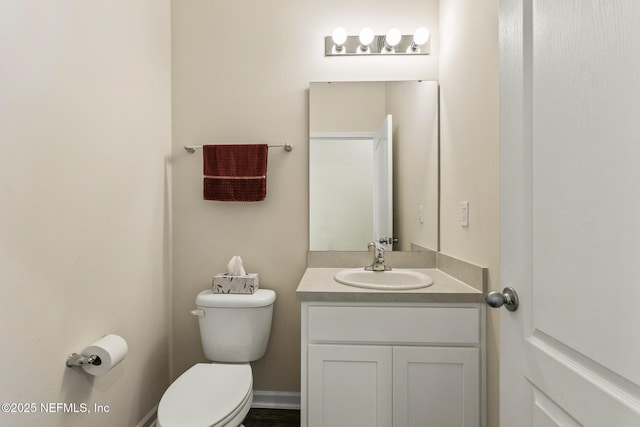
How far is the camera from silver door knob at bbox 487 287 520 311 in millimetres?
814

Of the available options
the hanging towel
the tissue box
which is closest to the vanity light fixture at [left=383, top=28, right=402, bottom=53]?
the hanging towel

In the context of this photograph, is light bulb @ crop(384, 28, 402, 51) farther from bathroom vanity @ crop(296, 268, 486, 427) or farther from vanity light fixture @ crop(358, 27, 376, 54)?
bathroom vanity @ crop(296, 268, 486, 427)

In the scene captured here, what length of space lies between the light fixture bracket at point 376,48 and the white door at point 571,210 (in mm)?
1091

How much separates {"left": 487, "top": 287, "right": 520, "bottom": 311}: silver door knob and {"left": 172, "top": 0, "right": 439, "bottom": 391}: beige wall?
1230 millimetres

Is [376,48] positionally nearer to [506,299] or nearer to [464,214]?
[464,214]

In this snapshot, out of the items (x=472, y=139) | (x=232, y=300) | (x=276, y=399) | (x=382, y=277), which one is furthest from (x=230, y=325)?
(x=472, y=139)

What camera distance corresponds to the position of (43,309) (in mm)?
1097

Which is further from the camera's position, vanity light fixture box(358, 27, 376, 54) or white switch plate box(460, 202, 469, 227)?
vanity light fixture box(358, 27, 376, 54)

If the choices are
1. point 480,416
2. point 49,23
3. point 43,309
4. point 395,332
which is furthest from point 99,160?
point 480,416

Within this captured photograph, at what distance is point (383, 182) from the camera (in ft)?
6.31

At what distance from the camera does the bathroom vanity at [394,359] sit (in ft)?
4.40

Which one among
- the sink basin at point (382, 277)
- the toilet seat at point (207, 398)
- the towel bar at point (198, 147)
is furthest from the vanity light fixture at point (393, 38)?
the toilet seat at point (207, 398)

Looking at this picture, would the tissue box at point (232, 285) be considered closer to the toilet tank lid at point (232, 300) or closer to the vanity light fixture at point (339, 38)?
the toilet tank lid at point (232, 300)

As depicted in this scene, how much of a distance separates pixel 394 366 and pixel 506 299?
680 millimetres
